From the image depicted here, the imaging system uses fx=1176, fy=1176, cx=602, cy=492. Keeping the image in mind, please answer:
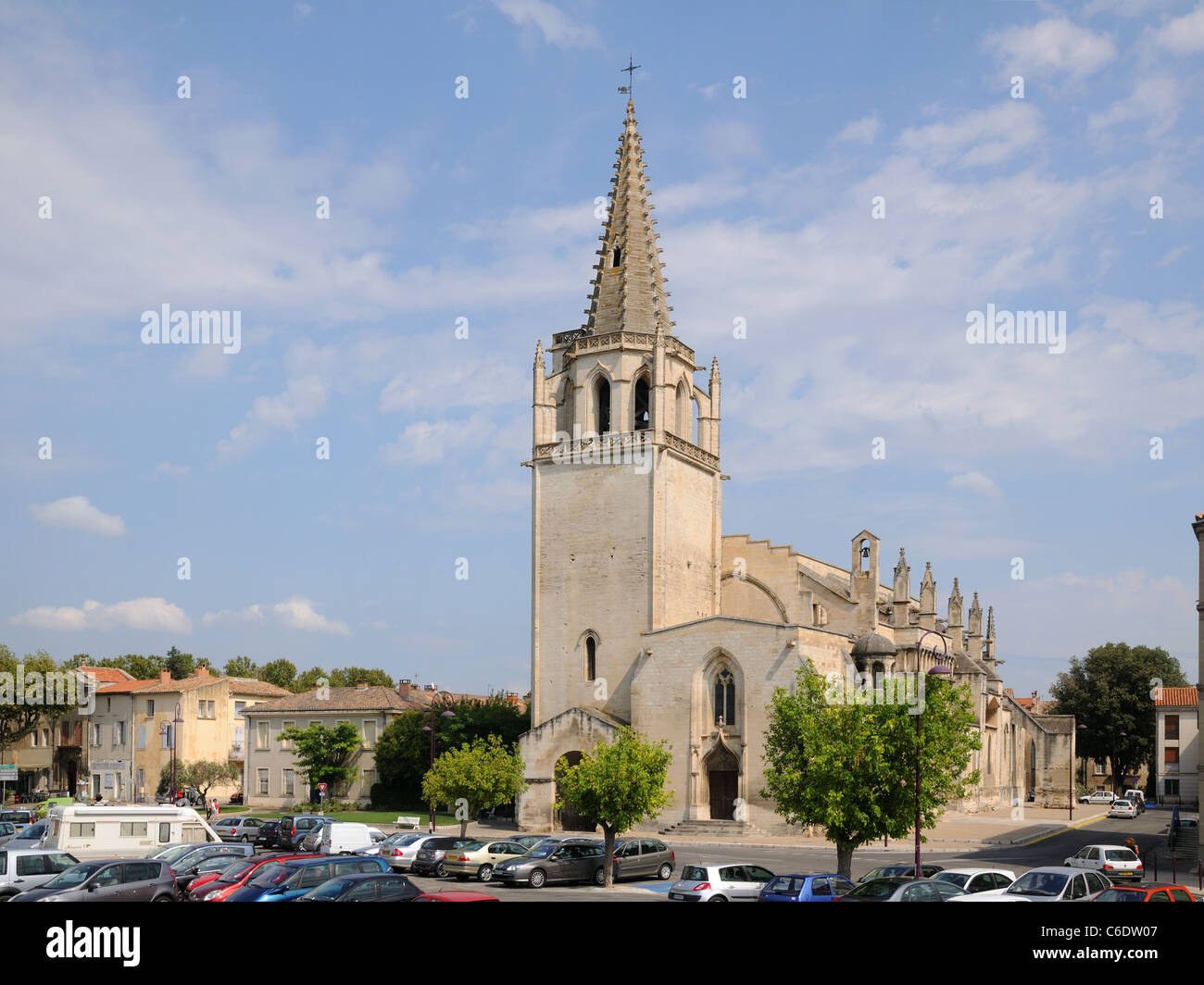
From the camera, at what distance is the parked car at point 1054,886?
21875 mm

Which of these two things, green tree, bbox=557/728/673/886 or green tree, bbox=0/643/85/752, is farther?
green tree, bbox=0/643/85/752

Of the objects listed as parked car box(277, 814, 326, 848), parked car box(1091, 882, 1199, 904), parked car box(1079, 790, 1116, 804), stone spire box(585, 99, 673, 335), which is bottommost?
parked car box(1079, 790, 1116, 804)

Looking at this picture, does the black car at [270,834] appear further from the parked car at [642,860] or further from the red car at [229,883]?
the red car at [229,883]

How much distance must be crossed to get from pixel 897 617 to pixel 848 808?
3882 cm

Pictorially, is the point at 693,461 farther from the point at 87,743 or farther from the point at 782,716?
the point at 87,743

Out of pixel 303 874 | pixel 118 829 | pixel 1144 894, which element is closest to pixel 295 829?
pixel 118 829

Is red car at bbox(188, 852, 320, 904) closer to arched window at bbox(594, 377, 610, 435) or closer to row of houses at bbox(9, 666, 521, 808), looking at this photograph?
arched window at bbox(594, 377, 610, 435)

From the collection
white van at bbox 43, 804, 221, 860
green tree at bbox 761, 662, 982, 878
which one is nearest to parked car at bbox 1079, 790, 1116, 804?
green tree at bbox 761, 662, 982, 878

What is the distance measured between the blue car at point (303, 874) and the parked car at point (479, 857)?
10.4 meters

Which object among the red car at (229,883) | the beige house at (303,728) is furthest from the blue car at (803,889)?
the beige house at (303,728)

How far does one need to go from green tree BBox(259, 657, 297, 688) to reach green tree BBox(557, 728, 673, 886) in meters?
95.7

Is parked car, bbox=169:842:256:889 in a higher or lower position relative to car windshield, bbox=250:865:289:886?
lower

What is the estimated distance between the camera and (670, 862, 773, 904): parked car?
85.8ft

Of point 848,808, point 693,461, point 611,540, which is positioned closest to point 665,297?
point 693,461
